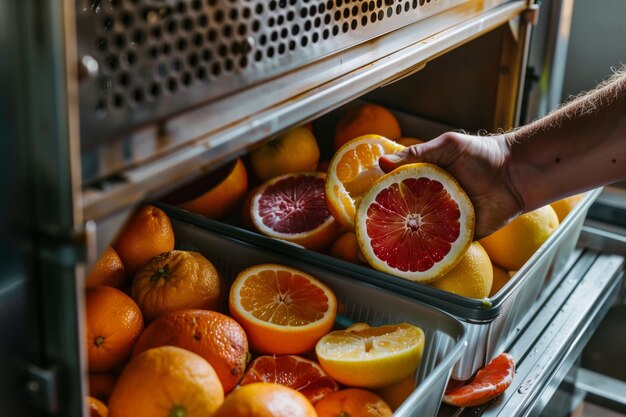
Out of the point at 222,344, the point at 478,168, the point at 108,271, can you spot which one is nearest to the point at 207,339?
the point at 222,344

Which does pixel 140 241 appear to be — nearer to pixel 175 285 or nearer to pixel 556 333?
pixel 175 285

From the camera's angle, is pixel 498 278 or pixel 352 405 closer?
pixel 352 405

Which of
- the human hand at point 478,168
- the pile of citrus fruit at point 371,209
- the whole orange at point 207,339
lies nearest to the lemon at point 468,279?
the pile of citrus fruit at point 371,209

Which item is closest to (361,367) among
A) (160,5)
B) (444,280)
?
(444,280)

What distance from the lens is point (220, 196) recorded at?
131cm

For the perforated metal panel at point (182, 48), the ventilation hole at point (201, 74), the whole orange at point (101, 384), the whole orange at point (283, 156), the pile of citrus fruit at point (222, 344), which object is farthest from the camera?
the whole orange at point (283, 156)

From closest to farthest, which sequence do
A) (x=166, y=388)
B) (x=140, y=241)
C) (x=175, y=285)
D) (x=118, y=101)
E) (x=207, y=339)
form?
1. (x=118, y=101)
2. (x=166, y=388)
3. (x=207, y=339)
4. (x=175, y=285)
5. (x=140, y=241)

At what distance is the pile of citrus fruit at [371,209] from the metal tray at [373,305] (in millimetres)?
53

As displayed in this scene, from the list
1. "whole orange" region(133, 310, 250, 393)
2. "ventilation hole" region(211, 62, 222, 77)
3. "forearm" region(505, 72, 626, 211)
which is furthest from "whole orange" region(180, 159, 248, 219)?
"ventilation hole" region(211, 62, 222, 77)

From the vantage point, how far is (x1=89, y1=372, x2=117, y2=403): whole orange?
Result: 0.91 m

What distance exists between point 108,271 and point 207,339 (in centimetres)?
25

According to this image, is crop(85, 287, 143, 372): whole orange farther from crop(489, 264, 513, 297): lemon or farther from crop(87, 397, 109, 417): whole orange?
crop(489, 264, 513, 297): lemon

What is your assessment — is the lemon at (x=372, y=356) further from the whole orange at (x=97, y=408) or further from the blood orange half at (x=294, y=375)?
the whole orange at (x=97, y=408)

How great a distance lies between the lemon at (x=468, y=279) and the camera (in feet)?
3.58
